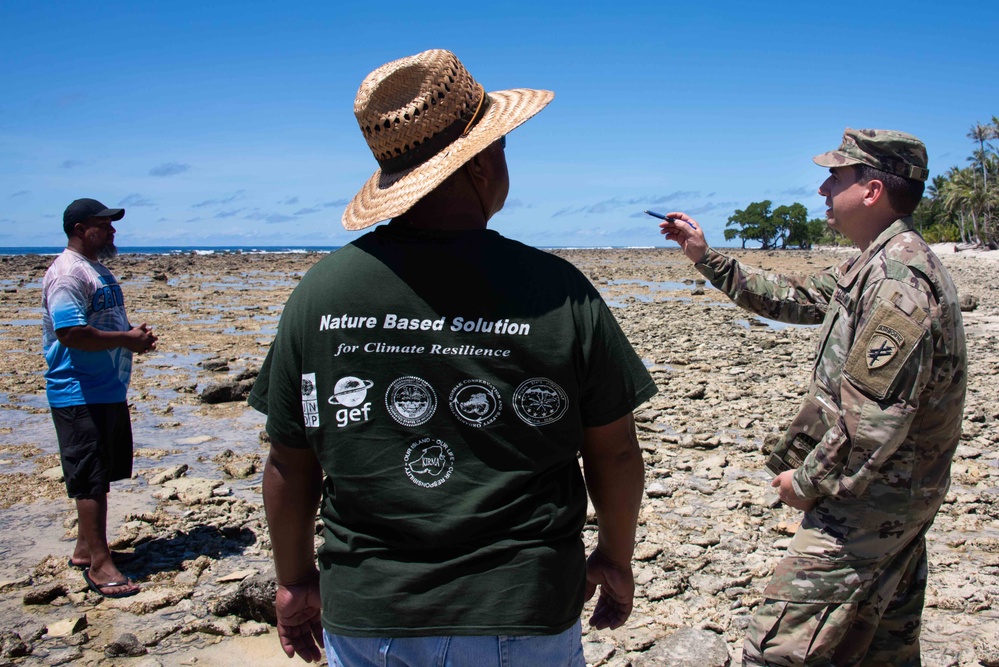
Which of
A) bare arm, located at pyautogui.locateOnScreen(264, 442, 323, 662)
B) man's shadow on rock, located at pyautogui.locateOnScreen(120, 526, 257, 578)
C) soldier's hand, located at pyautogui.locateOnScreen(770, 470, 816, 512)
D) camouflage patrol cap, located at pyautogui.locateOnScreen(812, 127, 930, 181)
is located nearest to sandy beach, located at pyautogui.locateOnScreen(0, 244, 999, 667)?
man's shadow on rock, located at pyautogui.locateOnScreen(120, 526, 257, 578)

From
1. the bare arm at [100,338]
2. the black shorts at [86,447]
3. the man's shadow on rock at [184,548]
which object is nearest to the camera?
the bare arm at [100,338]

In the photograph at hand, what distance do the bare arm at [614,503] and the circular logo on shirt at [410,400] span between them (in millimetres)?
416

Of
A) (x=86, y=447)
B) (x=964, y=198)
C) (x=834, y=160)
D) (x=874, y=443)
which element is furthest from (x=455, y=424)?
(x=964, y=198)

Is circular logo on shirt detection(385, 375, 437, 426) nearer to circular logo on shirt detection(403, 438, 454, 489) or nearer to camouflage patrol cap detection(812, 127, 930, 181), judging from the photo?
circular logo on shirt detection(403, 438, 454, 489)

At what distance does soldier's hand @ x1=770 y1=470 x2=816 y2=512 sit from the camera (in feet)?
9.27

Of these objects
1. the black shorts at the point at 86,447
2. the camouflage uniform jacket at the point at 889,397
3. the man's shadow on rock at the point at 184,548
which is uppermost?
the camouflage uniform jacket at the point at 889,397

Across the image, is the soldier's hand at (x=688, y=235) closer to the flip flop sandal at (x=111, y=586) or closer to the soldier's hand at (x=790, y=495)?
the soldier's hand at (x=790, y=495)

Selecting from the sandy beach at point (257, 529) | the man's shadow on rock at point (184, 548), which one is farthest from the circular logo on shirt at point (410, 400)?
the man's shadow on rock at point (184, 548)

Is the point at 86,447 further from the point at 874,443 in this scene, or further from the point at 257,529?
the point at 874,443

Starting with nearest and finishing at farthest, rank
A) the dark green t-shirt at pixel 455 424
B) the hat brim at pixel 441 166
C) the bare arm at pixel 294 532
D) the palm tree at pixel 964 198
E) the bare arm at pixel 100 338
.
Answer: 1. the dark green t-shirt at pixel 455 424
2. the hat brim at pixel 441 166
3. the bare arm at pixel 294 532
4. the bare arm at pixel 100 338
5. the palm tree at pixel 964 198

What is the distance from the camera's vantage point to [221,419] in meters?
9.04

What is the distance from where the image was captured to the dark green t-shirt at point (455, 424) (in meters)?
1.73

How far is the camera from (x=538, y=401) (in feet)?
5.80

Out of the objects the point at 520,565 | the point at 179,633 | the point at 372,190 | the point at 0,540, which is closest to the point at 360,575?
the point at 520,565
